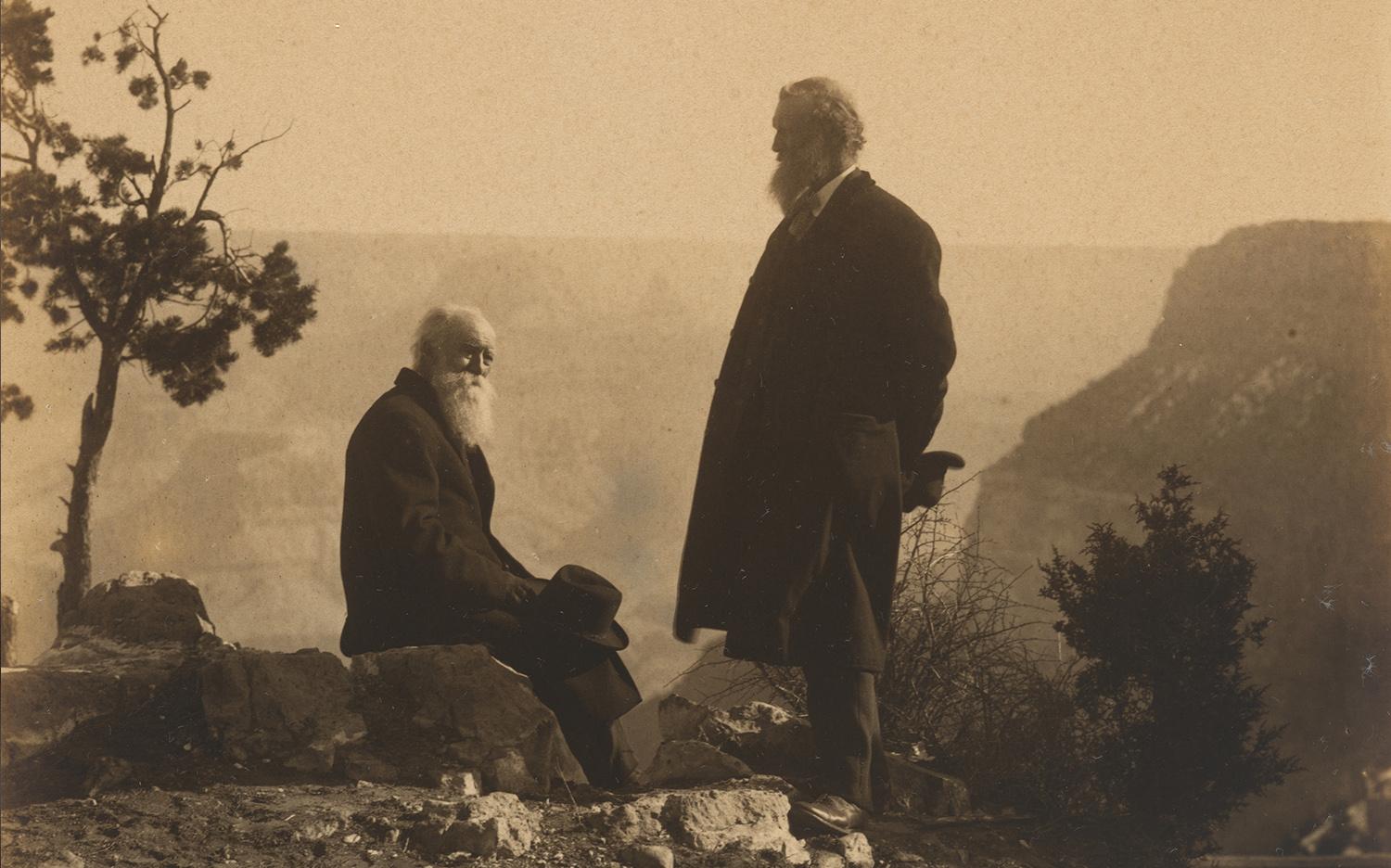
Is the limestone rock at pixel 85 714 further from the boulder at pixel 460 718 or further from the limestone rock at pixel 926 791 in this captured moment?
the limestone rock at pixel 926 791

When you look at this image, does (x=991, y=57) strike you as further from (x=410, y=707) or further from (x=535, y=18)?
(x=410, y=707)

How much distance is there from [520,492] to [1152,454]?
247 cm

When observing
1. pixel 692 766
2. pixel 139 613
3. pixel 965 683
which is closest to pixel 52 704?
pixel 139 613

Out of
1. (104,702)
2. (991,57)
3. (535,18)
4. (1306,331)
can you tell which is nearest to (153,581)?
(104,702)

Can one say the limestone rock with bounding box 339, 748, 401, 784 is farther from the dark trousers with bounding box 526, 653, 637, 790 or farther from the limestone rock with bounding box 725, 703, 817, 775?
the limestone rock with bounding box 725, 703, 817, 775

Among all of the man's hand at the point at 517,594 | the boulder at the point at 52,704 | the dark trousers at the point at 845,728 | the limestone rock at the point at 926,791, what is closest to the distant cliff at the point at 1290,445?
the limestone rock at the point at 926,791

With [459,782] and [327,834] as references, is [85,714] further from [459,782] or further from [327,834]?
[459,782]

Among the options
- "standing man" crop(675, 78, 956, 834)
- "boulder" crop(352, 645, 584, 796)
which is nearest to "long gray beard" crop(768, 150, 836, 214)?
"standing man" crop(675, 78, 956, 834)

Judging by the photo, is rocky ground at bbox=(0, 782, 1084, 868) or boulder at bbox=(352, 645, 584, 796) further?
boulder at bbox=(352, 645, 584, 796)

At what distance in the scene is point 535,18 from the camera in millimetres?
5125

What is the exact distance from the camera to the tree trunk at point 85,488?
17.0 ft

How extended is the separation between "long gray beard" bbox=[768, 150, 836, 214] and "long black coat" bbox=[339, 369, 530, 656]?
4.35ft

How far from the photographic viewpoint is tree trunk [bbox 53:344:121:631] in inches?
204

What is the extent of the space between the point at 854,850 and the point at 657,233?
2.35 m
